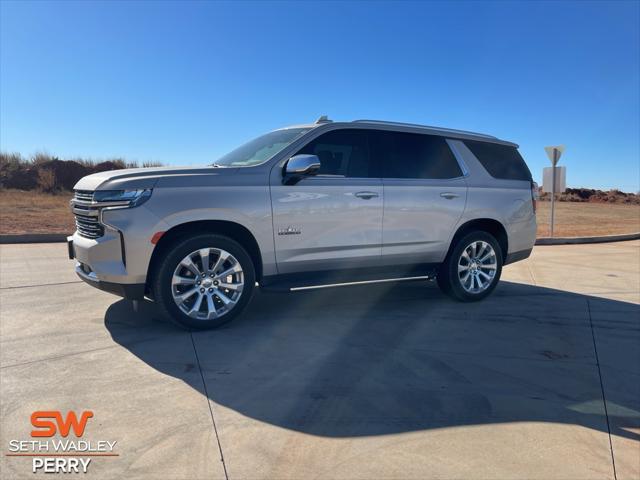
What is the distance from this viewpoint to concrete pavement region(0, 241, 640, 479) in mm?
2537

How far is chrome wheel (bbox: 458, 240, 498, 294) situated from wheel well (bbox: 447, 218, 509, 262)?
18cm

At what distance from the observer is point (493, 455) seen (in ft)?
8.48

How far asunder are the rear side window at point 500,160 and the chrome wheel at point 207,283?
3412 millimetres

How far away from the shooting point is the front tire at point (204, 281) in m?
4.29

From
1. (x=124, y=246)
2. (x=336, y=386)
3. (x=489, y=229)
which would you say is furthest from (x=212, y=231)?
(x=489, y=229)

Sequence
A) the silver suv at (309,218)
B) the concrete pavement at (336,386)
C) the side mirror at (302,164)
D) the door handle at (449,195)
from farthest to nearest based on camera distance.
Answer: the door handle at (449,195)
the side mirror at (302,164)
the silver suv at (309,218)
the concrete pavement at (336,386)

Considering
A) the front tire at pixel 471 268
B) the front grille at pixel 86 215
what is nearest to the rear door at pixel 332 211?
the front tire at pixel 471 268

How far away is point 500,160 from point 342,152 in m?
2.34

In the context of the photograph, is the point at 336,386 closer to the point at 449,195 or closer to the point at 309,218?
the point at 309,218

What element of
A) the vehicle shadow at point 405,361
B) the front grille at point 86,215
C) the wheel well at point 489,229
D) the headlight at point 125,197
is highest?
the headlight at point 125,197

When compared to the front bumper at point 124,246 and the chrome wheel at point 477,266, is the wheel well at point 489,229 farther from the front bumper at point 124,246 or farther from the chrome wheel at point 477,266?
the front bumper at point 124,246

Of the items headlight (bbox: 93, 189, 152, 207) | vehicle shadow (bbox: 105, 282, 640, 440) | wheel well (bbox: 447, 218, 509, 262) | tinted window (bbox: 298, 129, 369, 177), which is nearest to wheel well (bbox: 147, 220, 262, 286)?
headlight (bbox: 93, 189, 152, 207)

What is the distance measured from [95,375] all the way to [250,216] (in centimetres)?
186

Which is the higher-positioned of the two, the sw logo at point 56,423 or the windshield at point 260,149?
the windshield at point 260,149
